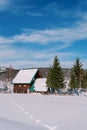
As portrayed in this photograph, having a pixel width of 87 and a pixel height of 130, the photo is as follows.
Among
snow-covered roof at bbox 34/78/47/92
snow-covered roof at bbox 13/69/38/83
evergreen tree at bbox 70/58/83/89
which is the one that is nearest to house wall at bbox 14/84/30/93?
snow-covered roof at bbox 13/69/38/83

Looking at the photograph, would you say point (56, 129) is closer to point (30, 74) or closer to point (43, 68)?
point (30, 74)

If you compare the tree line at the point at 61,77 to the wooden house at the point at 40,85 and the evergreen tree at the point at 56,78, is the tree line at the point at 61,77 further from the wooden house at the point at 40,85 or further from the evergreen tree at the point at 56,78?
the wooden house at the point at 40,85

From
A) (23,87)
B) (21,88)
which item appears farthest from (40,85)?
(21,88)

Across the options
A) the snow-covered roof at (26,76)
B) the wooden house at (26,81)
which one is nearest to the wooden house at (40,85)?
the wooden house at (26,81)

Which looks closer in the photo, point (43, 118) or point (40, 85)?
point (43, 118)

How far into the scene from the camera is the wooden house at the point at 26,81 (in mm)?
102938

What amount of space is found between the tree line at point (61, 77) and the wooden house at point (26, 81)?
52.9 ft

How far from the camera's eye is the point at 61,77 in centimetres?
8094

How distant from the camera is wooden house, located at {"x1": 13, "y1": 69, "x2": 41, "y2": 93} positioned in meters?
103

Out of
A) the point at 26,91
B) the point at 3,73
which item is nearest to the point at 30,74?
the point at 26,91

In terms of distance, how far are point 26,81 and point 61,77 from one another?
23991 mm

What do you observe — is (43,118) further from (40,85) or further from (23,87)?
(23,87)

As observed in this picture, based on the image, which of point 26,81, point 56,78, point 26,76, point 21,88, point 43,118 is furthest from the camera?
point 21,88

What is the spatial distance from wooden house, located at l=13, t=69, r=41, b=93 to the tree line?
16.1m
